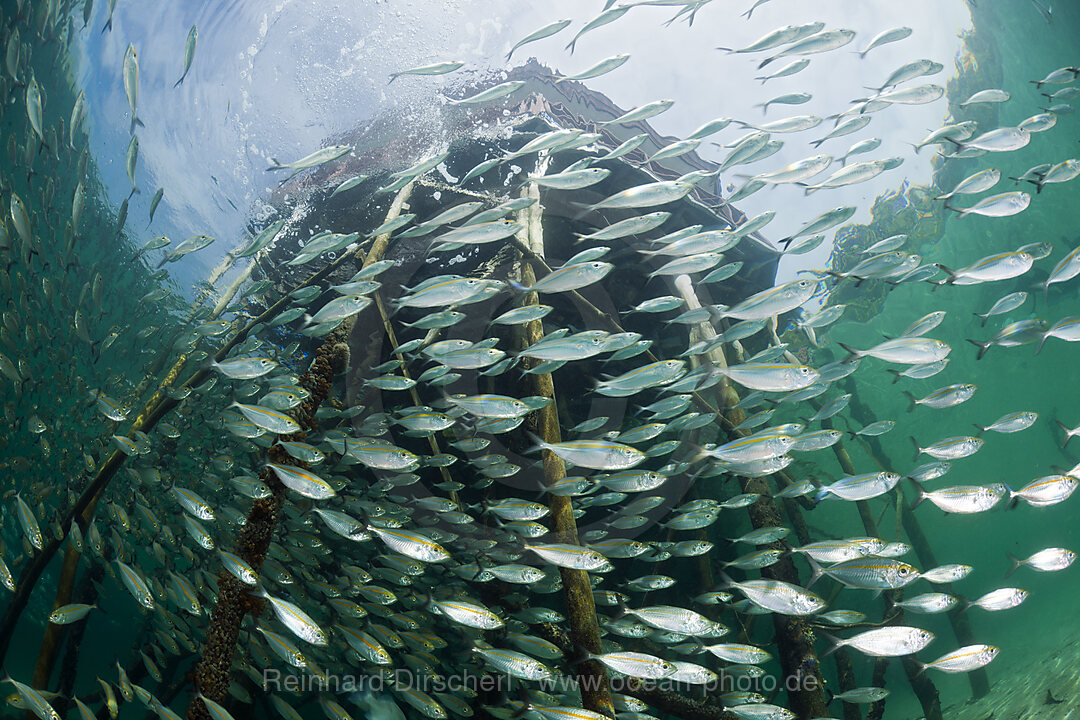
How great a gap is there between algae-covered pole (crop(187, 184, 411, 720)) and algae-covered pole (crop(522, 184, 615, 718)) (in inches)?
81.7

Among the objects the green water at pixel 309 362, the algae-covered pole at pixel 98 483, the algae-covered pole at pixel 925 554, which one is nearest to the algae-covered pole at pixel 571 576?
the green water at pixel 309 362

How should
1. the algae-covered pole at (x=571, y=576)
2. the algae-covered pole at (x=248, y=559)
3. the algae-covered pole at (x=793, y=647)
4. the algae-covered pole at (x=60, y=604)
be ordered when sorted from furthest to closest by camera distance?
the algae-covered pole at (x=60, y=604)
the algae-covered pole at (x=793, y=647)
the algae-covered pole at (x=571, y=576)
the algae-covered pole at (x=248, y=559)

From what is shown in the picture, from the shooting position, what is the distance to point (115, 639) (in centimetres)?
2745

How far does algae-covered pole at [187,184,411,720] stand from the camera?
10.8ft

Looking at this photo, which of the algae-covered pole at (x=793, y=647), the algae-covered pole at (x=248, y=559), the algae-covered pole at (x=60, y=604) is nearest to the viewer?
the algae-covered pole at (x=248, y=559)

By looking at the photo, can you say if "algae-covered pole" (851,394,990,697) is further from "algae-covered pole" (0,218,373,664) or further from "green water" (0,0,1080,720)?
"algae-covered pole" (0,218,373,664)

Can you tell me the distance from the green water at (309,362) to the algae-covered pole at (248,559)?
6.3 inches

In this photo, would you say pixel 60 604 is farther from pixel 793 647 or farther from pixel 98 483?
pixel 793 647

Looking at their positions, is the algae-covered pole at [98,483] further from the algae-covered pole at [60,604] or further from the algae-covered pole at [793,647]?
the algae-covered pole at [793,647]

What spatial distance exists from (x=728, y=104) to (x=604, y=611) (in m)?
10.6

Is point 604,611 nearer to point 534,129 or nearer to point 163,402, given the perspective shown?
point 163,402

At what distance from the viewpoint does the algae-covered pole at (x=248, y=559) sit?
3293mm

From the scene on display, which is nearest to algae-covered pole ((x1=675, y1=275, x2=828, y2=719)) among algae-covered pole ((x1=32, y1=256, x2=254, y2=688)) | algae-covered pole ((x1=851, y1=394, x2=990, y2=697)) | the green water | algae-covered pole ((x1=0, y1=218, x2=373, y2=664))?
the green water

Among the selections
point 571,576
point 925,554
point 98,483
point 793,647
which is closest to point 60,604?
point 98,483
